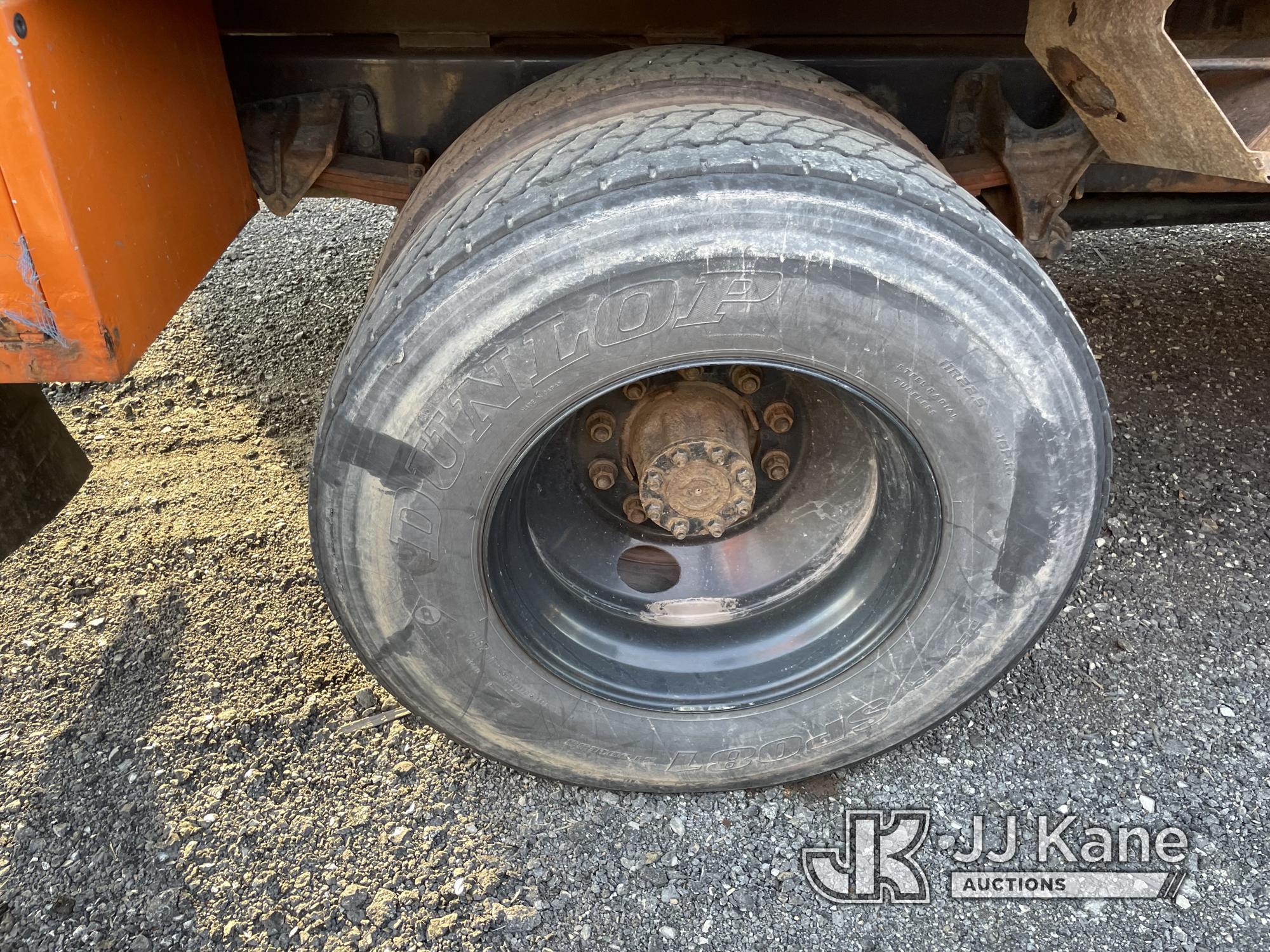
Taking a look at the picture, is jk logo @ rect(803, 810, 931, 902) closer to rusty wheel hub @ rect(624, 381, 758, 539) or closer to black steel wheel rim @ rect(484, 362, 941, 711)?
black steel wheel rim @ rect(484, 362, 941, 711)

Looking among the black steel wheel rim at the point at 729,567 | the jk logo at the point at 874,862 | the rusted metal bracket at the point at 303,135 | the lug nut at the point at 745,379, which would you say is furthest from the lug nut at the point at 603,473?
the rusted metal bracket at the point at 303,135

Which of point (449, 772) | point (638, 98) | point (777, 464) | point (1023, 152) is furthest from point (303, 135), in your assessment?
point (1023, 152)

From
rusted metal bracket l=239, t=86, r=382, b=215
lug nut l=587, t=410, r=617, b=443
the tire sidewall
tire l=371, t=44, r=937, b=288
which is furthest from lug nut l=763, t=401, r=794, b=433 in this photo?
rusted metal bracket l=239, t=86, r=382, b=215

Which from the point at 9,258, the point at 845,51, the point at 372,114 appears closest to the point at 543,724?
the point at 9,258

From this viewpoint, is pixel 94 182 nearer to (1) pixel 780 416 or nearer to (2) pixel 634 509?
(2) pixel 634 509

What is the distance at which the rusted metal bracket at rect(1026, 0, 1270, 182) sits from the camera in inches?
55.9

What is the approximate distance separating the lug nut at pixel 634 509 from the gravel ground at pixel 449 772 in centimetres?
61

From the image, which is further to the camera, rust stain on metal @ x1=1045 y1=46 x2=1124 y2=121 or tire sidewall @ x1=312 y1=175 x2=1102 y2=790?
rust stain on metal @ x1=1045 y1=46 x2=1124 y2=121

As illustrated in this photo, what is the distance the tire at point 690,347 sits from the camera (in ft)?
4.77

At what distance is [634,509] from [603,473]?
0.11 metres

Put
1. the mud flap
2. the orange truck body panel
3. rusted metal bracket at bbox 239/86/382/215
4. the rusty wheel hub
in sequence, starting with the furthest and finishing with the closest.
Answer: rusted metal bracket at bbox 239/86/382/215, the mud flap, the rusty wheel hub, the orange truck body panel

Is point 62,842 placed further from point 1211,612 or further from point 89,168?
point 1211,612

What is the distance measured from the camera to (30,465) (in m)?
2.20

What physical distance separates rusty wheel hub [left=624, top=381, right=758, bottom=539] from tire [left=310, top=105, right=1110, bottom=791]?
0.29m
